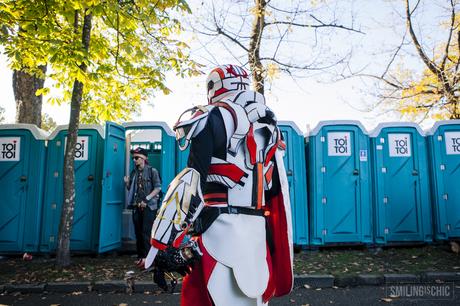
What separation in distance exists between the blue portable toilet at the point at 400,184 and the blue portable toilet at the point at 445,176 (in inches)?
5.7

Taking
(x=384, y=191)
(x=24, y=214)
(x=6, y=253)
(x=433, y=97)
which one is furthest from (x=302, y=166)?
(x=433, y=97)

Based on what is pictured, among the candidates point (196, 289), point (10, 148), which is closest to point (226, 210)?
point (196, 289)

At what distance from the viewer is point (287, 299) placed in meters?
4.52

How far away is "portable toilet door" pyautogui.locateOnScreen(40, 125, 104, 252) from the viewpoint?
6.67 meters

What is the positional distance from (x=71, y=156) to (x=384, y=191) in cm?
575

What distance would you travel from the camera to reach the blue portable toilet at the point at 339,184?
274 inches

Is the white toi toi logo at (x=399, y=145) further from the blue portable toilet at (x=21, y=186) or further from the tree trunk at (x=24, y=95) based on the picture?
the tree trunk at (x=24, y=95)

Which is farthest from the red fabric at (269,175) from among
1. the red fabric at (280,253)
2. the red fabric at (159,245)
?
the red fabric at (159,245)

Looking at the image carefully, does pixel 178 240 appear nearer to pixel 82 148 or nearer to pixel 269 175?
pixel 269 175

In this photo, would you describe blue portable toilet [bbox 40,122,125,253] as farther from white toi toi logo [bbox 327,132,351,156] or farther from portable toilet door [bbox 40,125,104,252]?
white toi toi logo [bbox 327,132,351,156]

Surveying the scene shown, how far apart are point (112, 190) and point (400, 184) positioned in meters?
5.51

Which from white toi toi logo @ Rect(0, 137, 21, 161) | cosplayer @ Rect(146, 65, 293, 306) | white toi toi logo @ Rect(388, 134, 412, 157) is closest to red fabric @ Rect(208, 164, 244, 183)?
cosplayer @ Rect(146, 65, 293, 306)

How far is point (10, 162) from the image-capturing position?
6.87m

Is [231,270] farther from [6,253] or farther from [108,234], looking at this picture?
[6,253]
